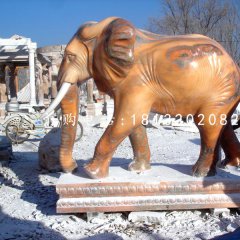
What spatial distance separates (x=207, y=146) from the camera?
323 cm

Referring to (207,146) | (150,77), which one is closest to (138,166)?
(207,146)

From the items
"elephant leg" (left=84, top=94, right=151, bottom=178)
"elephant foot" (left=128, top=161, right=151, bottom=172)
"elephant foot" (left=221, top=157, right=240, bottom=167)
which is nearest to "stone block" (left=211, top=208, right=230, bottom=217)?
"elephant foot" (left=221, top=157, right=240, bottom=167)

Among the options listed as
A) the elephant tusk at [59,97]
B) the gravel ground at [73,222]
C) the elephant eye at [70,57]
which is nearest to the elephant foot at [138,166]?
the gravel ground at [73,222]

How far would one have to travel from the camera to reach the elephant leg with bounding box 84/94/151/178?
3090mm

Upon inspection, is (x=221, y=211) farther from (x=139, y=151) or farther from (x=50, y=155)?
(x=50, y=155)

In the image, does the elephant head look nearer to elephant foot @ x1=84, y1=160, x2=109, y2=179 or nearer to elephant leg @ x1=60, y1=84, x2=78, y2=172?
elephant leg @ x1=60, y1=84, x2=78, y2=172

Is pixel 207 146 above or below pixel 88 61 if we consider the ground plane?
below

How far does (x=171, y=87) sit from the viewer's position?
3117 mm

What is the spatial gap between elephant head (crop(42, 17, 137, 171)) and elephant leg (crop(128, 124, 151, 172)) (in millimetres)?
578

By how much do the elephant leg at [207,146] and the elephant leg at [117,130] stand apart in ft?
1.64

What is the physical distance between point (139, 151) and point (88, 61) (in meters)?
1.03

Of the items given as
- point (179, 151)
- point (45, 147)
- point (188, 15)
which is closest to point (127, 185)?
point (45, 147)

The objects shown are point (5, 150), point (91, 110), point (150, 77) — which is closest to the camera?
point (150, 77)

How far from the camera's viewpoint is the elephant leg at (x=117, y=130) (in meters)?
3.09
